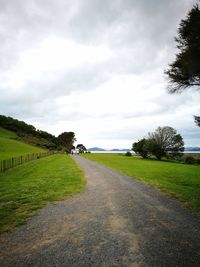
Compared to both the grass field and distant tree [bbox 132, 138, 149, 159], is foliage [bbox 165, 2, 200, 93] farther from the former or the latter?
distant tree [bbox 132, 138, 149, 159]

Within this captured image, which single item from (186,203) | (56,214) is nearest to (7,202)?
(56,214)

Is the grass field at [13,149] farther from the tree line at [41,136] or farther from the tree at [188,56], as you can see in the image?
the tree at [188,56]

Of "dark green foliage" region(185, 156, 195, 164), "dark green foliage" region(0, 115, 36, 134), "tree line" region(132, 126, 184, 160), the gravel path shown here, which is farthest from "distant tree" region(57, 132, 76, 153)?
the gravel path

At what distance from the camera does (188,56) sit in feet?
49.6

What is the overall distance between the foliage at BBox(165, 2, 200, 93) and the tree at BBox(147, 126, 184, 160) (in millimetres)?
59643

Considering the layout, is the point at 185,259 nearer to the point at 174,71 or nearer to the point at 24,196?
the point at 24,196

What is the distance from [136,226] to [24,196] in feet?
25.6

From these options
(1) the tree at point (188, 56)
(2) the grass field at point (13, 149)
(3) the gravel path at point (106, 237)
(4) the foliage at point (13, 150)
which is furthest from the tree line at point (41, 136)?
(3) the gravel path at point (106, 237)

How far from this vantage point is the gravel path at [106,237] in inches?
213

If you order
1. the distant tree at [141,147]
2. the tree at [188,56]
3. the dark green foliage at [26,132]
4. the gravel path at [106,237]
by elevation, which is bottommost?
the gravel path at [106,237]

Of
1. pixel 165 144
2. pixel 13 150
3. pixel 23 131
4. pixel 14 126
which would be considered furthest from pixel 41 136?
pixel 165 144

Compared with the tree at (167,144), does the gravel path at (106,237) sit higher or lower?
lower

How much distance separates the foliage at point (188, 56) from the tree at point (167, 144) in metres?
59.6

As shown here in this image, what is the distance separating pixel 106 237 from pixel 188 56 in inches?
521
